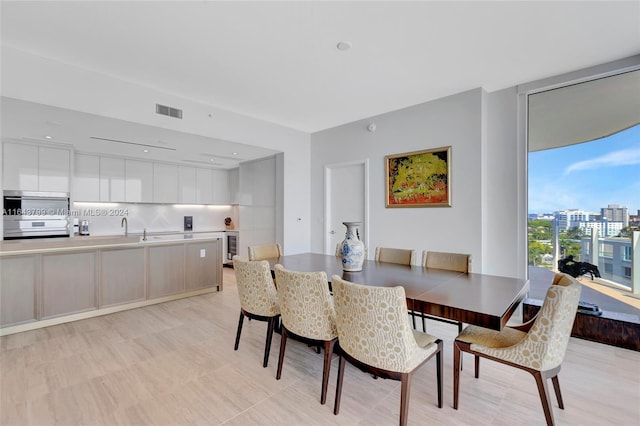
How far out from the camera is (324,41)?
2549 mm

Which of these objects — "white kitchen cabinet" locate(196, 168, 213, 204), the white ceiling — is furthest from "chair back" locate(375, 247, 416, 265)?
"white kitchen cabinet" locate(196, 168, 213, 204)

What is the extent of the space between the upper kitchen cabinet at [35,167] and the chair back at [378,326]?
16.9 feet

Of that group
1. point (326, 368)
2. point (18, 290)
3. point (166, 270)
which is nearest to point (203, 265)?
point (166, 270)

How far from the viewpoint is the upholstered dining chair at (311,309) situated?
6.19 ft

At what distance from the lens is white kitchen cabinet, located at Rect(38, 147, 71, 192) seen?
443 cm

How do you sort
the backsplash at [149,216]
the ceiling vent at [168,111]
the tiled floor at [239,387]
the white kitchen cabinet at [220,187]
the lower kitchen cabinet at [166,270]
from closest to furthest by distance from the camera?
the tiled floor at [239,387] < the ceiling vent at [168,111] < the lower kitchen cabinet at [166,270] < the backsplash at [149,216] < the white kitchen cabinet at [220,187]

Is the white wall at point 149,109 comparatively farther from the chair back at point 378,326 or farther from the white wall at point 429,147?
the chair back at point 378,326

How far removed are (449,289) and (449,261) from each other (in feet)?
2.66

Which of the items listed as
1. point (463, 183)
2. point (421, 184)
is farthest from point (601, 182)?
point (421, 184)

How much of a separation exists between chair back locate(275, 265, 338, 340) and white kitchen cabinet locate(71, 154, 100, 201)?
16.2 feet

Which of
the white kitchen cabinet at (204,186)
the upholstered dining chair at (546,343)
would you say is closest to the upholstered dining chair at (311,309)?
the upholstered dining chair at (546,343)

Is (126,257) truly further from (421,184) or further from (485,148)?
(485,148)

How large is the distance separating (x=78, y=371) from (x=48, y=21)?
8.96 ft

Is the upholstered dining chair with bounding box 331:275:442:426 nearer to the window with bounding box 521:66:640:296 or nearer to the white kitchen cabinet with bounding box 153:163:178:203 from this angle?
the window with bounding box 521:66:640:296
